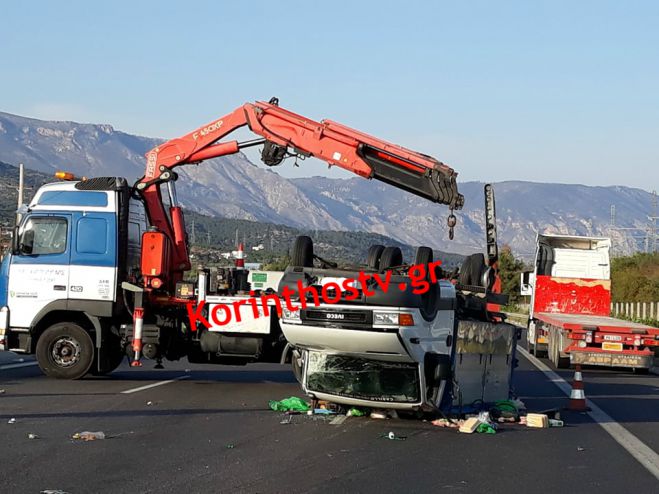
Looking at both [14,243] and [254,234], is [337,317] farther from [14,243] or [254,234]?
[254,234]

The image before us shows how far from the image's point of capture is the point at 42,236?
1814cm

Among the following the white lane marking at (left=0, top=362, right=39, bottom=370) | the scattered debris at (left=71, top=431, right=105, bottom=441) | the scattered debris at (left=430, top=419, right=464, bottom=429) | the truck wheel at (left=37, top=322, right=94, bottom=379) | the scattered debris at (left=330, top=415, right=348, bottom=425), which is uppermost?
the truck wheel at (left=37, top=322, right=94, bottom=379)

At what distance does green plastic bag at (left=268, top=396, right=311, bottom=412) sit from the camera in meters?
14.5

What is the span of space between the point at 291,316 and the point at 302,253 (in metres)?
1.70

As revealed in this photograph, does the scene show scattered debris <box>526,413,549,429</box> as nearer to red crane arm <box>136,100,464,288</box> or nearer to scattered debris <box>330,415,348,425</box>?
scattered debris <box>330,415,348,425</box>

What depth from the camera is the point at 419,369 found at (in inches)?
502

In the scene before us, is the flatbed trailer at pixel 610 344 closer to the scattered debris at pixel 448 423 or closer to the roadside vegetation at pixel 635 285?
the scattered debris at pixel 448 423

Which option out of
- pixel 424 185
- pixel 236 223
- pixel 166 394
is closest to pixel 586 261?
pixel 424 185

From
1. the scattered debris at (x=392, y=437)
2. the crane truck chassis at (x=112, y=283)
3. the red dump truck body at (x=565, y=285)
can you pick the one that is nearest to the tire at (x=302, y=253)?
the scattered debris at (x=392, y=437)

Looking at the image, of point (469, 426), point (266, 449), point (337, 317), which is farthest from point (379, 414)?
point (266, 449)

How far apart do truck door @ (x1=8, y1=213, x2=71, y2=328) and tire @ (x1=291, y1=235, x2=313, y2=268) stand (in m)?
5.14

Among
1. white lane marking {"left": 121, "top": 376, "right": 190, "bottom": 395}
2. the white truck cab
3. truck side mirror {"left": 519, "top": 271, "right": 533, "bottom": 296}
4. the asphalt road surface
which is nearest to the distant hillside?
truck side mirror {"left": 519, "top": 271, "right": 533, "bottom": 296}

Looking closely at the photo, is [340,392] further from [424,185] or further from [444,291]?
[424,185]

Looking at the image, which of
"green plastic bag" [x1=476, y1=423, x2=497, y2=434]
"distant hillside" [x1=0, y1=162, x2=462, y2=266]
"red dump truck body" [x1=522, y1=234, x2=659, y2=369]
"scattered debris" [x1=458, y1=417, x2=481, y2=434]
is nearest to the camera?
"scattered debris" [x1=458, y1=417, x2=481, y2=434]
